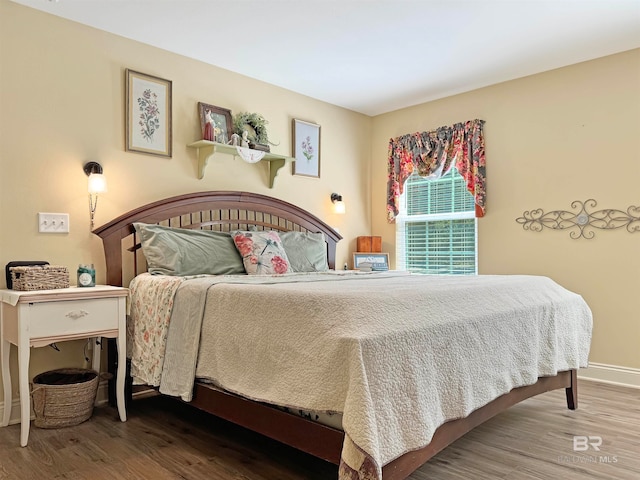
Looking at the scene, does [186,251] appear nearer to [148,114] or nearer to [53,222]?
[53,222]

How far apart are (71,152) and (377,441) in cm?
259

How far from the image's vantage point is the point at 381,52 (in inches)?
140

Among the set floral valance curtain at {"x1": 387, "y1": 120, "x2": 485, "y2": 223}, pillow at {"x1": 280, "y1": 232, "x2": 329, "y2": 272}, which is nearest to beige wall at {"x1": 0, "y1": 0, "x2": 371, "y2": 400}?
pillow at {"x1": 280, "y1": 232, "x2": 329, "y2": 272}

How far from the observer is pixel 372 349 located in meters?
1.55

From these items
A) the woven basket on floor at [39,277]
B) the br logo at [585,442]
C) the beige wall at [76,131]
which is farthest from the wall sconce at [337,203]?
the br logo at [585,442]

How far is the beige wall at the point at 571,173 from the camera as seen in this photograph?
3.53 m

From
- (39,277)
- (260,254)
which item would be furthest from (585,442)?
(39,277)

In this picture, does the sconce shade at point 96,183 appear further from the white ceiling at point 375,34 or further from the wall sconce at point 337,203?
the wall sconce at point 337,203

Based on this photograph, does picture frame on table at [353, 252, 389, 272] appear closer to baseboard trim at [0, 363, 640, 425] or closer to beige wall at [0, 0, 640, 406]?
beige wall at [0, 0, 640, 406]

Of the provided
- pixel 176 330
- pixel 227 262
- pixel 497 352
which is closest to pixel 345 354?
pixel 497 352

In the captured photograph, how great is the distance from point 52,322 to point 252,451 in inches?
46.8

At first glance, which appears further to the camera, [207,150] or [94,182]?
[207,150]

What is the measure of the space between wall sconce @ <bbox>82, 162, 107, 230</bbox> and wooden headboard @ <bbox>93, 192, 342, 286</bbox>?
19 centimetres

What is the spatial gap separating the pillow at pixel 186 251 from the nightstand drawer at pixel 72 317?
1.35 feet
